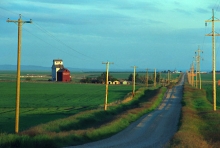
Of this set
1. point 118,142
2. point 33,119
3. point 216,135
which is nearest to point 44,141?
point 118,142

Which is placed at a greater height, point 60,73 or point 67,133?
point 60,73

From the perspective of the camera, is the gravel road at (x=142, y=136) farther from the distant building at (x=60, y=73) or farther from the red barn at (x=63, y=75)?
the distant building at (x=60, y=73)

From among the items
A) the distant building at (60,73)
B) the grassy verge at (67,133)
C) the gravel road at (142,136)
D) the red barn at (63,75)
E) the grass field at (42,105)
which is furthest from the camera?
the distant building at (60,73)

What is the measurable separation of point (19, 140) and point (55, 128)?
30.4 feet

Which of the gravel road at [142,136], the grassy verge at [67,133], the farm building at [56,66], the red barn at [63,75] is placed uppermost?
the farm building at [56,66]

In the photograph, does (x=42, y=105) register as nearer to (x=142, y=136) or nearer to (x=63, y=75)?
(x=142, y=136)

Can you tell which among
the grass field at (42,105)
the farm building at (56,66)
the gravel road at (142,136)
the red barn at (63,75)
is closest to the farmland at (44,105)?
the grass field at (42,105)

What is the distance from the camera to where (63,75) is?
503 feet

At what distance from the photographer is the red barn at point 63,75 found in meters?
152

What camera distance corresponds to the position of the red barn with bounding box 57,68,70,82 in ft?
499

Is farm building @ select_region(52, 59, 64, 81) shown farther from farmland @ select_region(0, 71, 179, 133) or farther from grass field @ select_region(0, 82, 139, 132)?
grass field @ select_region(0, 82, 139, 132)

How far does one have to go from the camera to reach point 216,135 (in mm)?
26406

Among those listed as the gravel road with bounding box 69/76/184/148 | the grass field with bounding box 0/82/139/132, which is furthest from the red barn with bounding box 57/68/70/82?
the gravel road with bounding box 69/76/184/148

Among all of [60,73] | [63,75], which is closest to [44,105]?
[63,75]
